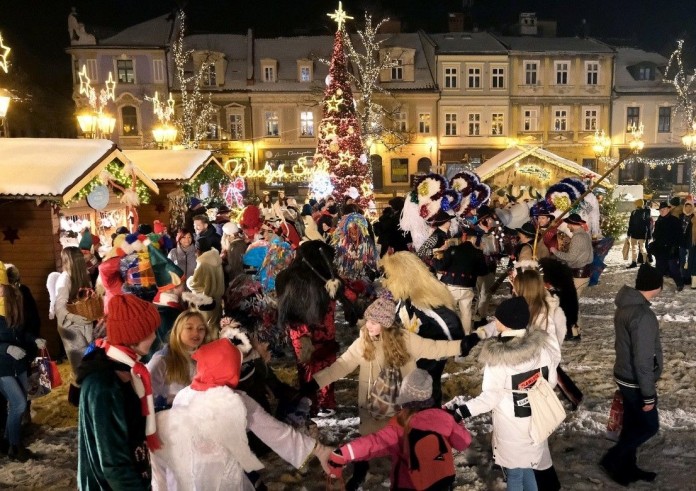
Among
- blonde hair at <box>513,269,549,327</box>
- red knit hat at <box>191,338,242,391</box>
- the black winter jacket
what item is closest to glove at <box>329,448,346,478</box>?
red knit hat at <box>191,338,242,391</box>

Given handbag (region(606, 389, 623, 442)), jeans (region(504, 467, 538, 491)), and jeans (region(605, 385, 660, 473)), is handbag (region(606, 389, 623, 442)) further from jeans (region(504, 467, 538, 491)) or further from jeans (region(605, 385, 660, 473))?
jeans (region(504, 467, 538, 491))

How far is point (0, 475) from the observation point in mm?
4980

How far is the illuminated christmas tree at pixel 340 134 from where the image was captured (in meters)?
20.5

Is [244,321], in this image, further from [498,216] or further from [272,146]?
[272,146]

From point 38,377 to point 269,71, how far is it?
34.7 metres

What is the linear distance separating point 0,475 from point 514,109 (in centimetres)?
3825

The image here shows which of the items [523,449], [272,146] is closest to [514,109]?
[272,146]

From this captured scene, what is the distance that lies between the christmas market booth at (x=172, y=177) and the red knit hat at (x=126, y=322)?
1053 cm

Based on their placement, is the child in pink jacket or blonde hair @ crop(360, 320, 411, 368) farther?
blonde hair @ crop(360, 320, 411, 368)

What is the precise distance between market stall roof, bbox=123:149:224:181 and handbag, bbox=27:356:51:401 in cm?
782

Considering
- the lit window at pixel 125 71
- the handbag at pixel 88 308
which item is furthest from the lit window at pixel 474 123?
the handbag at pixel 88 308

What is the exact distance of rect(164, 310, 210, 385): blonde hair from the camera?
12.6 ft

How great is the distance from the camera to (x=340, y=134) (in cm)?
2053

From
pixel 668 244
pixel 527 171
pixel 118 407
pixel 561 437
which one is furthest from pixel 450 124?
pixel 118 407
